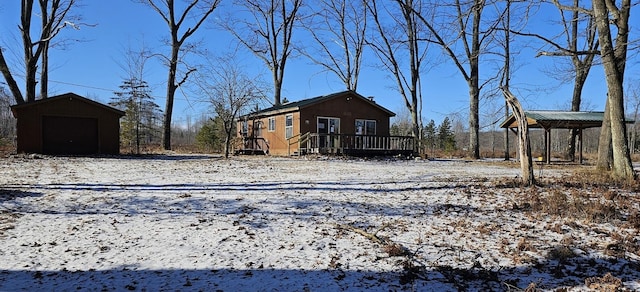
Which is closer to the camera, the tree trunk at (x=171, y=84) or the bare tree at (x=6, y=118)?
the tree trunk at (x=171, y=84)

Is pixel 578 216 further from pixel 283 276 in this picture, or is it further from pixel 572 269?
pixel 283 276

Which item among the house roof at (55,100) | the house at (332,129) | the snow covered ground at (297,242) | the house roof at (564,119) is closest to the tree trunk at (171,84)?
the house at (332,129)

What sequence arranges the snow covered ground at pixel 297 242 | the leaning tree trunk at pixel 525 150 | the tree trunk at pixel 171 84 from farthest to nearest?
the tree trunk at pixel 171 84 → the leaning tree trunk at pixel 525 150 → the snow covered ground at pixel 297 242

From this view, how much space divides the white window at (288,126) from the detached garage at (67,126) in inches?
323

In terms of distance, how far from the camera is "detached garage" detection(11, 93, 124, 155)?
15258 mm

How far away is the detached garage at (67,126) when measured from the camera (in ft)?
50.1

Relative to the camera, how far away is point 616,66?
8.66 metres

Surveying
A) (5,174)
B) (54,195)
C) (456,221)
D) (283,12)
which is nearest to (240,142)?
(283,12)

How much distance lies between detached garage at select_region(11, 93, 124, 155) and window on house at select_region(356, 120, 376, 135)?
12.2m

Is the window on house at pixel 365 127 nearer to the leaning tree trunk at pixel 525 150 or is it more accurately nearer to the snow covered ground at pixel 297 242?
the leaning tree trunk at pixel 525 150

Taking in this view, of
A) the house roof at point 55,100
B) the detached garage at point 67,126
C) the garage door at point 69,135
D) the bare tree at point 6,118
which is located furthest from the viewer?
the bare tree at point 6,118

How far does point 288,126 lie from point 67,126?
1038 centimetres

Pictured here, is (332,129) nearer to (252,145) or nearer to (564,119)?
(252,145)

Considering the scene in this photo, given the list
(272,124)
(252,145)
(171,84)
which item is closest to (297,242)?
(272,124)
